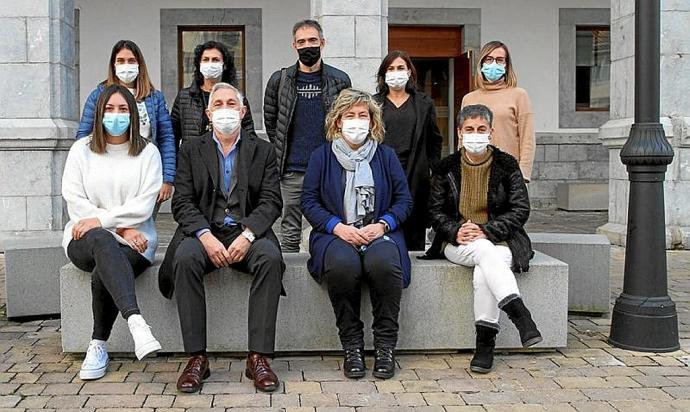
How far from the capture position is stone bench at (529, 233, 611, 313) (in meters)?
6.05

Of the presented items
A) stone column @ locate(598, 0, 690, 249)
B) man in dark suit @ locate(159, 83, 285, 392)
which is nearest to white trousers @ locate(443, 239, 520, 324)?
man in dark suit @ locate(159, 83, 285, 392)

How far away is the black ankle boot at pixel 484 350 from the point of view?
4.73m

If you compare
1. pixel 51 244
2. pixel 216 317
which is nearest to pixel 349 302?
pixel 216 317

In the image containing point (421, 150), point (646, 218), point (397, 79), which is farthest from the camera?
point (421, 150)

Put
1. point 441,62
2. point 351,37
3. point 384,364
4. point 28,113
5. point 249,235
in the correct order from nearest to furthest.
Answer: point 384,364 < point 249,235 < point 351,37 < point 28,113 < point 441,62

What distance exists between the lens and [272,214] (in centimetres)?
486

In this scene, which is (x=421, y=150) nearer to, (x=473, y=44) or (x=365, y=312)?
(x=365, y=312)

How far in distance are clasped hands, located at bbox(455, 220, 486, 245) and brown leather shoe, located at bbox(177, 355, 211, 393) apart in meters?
1.65

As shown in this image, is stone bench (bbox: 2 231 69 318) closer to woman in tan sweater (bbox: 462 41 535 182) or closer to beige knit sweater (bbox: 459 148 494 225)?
beige knit sweater (bbox: 459 148 494 225)

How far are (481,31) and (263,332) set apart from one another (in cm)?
1029

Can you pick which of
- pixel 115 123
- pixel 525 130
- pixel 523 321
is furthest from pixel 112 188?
pixel 525 130

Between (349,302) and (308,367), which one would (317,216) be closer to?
(349,302)

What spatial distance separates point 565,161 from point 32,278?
395 inches

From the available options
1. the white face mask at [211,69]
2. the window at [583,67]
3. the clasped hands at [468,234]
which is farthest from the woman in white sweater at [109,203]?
the window at [583,67]
